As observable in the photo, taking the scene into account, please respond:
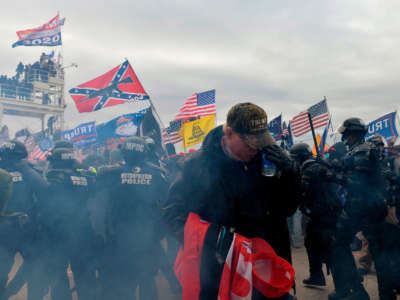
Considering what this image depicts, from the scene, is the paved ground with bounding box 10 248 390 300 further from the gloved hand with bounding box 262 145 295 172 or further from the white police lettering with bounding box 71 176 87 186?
the gloved hand with bounding box 262 145 295 172

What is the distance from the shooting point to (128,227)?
13.4 ft

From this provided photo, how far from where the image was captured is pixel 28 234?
422cm

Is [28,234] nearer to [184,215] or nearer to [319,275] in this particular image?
[184,215]

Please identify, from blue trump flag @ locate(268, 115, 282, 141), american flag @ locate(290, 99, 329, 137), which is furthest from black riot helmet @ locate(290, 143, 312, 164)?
blue trump flag @ locate(268, 115, 282, 141)

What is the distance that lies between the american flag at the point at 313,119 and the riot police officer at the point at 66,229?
7.03m

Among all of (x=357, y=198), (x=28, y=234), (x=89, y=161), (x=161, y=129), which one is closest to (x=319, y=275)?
(x=357, y=198)

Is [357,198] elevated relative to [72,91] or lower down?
lower down

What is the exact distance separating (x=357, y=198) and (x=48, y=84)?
24381mm

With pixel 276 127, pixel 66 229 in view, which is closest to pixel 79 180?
pixel 66 229

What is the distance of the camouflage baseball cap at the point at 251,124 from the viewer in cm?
196

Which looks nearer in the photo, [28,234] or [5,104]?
[28,234]

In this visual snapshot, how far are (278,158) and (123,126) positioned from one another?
739cm

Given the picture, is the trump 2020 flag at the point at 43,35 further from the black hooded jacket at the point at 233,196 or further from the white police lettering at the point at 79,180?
the black hooded jacket at the point at 233,196

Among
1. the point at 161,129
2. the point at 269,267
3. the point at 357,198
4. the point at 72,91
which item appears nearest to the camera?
the point at 269,267
